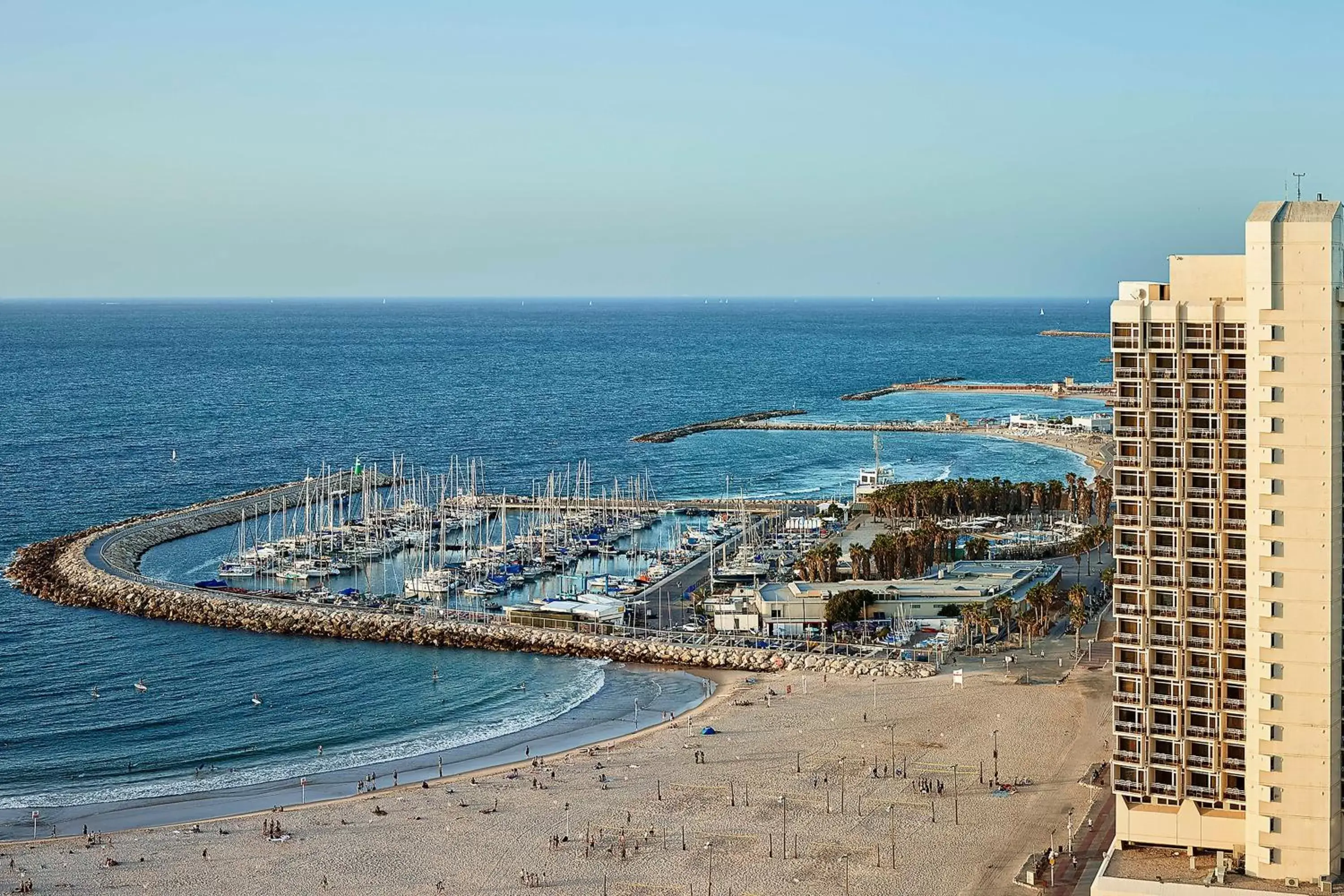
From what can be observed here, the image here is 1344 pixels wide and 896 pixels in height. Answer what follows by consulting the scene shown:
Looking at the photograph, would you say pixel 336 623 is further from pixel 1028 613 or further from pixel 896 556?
pixel 1028 613

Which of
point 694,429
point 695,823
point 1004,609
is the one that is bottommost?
point 695,823

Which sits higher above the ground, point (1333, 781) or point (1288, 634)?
point (1288, 634)

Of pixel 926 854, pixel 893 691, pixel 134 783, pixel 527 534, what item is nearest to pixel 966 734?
pixel 893 691

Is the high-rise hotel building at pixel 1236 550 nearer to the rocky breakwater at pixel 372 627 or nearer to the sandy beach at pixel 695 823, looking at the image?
the sandy beach at pixel 695 823

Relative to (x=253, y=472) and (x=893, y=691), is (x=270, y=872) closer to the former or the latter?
(x=893, y=691)

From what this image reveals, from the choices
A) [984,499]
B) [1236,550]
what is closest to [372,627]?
Result: [984,499]

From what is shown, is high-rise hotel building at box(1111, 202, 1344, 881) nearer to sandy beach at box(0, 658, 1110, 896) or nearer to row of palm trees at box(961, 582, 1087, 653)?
sandy beach at box(0, 658, 1110, 896)

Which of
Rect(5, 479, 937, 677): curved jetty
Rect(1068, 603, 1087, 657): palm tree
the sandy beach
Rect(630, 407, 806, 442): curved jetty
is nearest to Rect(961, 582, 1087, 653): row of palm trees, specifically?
Rect(1068, 603, 1087, 657): palm tree
